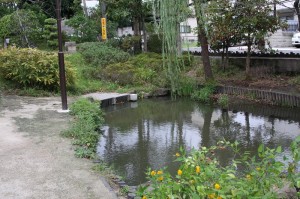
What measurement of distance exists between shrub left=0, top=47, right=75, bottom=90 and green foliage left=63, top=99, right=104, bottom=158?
250 centimetres

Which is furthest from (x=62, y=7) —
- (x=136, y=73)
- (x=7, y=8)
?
(x=136, y=73)

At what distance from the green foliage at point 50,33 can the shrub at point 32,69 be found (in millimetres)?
7710

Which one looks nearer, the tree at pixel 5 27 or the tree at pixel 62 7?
the tree at pixel 5 27

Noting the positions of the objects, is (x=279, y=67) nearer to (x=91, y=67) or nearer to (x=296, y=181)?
(x=91, y=67)

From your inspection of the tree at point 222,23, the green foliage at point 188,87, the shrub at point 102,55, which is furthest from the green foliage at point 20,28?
the tree at point 222,23

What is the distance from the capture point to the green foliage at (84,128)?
643 centimetres

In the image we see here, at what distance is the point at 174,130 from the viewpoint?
30.7 ft

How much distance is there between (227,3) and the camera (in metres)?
12.0

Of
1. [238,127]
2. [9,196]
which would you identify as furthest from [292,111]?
[9,196]

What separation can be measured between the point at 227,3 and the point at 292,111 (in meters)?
3.88

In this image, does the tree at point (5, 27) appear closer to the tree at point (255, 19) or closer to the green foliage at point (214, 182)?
the tree at point (255, 19)

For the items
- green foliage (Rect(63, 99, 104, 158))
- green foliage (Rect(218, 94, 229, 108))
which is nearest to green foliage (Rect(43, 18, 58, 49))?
green foliage (Rect(63, 99, 104, 158))

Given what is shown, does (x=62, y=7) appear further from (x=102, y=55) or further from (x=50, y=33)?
(x=102, y=55)

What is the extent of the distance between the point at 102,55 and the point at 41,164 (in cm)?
1098
